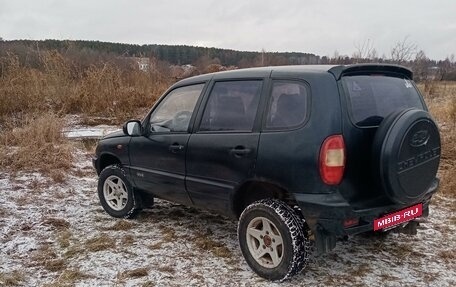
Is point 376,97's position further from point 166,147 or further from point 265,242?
point 166,147

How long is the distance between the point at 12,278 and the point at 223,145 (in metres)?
2.08

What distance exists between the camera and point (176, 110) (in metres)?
4.35

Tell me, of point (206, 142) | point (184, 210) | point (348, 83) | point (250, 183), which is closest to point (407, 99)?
point (348, 83)

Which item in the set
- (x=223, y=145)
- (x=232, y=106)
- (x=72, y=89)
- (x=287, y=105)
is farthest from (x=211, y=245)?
(x=72, y=89)

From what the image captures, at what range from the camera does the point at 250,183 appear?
3.48 meters

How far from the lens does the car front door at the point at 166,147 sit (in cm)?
411

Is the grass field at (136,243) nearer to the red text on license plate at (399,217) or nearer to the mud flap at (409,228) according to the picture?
the mud flap at (409,228)

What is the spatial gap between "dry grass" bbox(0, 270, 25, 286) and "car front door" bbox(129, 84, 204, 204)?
1496 millimetres

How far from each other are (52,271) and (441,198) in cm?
485

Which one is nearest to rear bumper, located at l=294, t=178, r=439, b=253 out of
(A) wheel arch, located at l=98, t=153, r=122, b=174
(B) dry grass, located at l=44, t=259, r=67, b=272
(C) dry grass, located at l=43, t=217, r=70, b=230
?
(B) dry grass, located at l=44, t=259, r=67, b=272

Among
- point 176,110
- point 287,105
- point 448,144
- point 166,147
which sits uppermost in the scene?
point 287,105

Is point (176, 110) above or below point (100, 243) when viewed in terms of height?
above

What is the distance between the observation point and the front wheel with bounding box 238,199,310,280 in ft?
10.5

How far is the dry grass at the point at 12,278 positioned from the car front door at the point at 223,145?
1621mm
